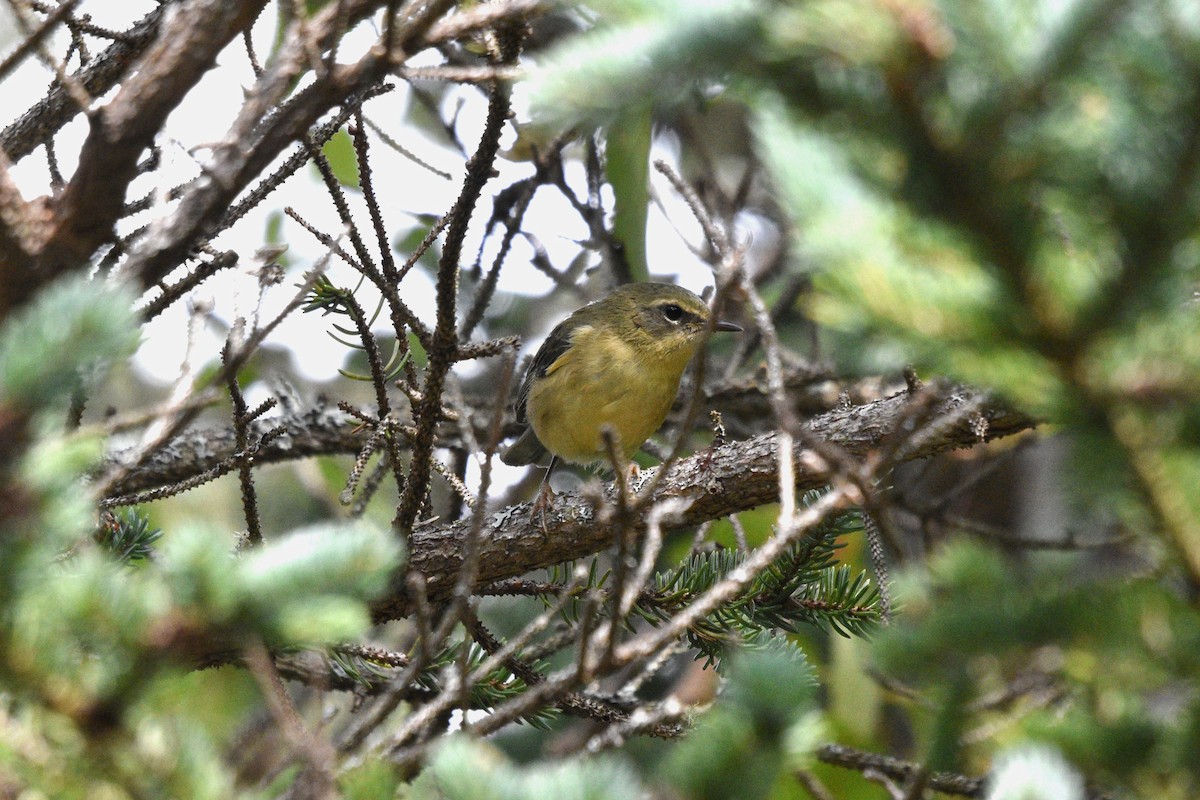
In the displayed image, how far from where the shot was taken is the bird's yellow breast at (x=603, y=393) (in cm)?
554

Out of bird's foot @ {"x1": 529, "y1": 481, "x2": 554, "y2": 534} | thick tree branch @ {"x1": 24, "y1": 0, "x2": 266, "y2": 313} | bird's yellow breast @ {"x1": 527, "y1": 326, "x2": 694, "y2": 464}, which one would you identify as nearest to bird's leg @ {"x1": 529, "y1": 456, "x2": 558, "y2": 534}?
bird's foot @ {"x1": 529, "y1": 481, "x2": 554, "y2": 534}

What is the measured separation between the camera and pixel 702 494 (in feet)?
12.4

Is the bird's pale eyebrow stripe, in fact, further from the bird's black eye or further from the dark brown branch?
the dark brown branch

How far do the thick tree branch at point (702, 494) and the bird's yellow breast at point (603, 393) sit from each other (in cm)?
152

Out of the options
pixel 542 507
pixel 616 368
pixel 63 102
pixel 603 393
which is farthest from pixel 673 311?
pixel 63 102

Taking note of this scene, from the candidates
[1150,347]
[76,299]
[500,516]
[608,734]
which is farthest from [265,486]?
[1150,347]

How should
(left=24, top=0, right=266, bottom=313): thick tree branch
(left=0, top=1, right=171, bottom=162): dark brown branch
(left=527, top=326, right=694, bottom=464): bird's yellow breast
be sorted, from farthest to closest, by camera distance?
(left=527, top=326, right=694, bottom=464): bird's yellow breast < (left=0, top=1, right=171, bottom=162): dark brown branch < (left=24, top=0, right=266, bottom=313): thick tree branch

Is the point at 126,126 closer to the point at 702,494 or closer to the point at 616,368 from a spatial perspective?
the point at 702,494

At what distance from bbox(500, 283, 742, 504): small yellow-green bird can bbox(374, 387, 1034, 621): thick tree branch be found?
4.63 ft

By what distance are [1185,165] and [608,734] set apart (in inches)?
60.8

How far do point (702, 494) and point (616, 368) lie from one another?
196 centimetres

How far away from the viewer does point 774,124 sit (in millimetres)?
1244

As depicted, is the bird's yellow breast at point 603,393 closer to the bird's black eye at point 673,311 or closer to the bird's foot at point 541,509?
the bird's black eye at point 673,311

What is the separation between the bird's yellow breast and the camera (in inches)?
218
